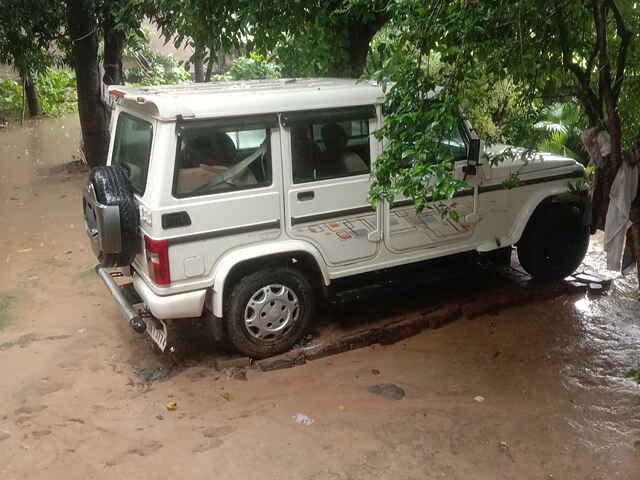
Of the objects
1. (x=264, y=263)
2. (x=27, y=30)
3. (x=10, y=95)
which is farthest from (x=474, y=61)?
(x=10, y=95)

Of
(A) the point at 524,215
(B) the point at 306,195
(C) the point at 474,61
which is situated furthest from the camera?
(A) the point at 524,215

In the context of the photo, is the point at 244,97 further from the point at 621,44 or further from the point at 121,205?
the point at 621,44

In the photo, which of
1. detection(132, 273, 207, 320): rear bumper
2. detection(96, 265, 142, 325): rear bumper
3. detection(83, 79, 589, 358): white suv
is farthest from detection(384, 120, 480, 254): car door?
detection(96, 265, 142, 325): rear bumper

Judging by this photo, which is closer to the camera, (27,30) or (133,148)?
(133,148)

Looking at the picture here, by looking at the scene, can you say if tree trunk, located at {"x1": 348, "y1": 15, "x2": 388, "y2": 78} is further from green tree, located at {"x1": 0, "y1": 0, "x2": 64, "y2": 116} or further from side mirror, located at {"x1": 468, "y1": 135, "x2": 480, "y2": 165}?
green tree, located at {"x1": 0, "y1": 0, "x2": 64, "y2": 116}

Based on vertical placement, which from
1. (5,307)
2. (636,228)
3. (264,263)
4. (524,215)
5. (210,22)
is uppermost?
(210,22)

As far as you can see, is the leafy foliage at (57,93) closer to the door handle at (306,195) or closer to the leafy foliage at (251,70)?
the leafy foliage at (251,70)

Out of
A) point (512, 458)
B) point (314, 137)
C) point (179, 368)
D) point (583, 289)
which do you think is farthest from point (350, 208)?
point (583, 289)

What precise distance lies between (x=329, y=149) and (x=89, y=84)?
739 cm

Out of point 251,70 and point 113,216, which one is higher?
point 251,70

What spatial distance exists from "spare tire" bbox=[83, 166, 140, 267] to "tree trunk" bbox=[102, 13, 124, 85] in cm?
655

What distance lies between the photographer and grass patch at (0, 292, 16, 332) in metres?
5.99

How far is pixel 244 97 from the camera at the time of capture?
4.74 metres

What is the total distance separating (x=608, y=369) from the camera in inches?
202
